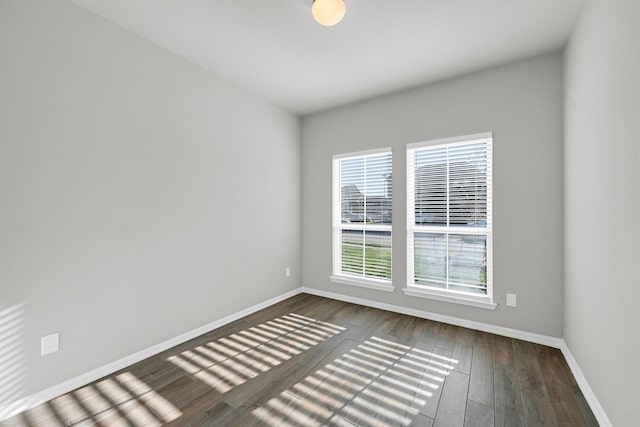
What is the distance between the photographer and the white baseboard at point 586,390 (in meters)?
1.55

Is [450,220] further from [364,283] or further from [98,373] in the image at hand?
[98,373]

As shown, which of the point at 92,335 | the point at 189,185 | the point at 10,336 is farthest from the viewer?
the point at 189,185

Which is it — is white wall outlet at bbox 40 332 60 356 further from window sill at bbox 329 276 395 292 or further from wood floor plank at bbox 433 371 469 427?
window sill at bbox 329 276 395 292

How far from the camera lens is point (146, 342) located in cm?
234

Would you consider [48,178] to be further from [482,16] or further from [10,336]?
[482,16]

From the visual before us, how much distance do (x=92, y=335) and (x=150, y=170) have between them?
4.45 ft

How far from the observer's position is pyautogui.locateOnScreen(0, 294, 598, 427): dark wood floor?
1645 mm

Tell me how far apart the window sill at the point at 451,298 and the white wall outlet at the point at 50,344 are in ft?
10.4

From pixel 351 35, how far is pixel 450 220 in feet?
6.95

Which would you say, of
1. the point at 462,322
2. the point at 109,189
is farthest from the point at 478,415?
the point at 109,189

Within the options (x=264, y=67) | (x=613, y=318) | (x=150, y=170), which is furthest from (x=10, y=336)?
(x=613, y=318)

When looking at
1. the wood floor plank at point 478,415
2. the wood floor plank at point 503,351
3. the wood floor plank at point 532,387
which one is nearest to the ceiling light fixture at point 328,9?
the wood floor plank at point 478,415

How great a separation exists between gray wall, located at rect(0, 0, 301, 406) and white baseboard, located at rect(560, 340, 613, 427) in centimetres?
307

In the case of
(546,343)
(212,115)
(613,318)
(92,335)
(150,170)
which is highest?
(212,115)
